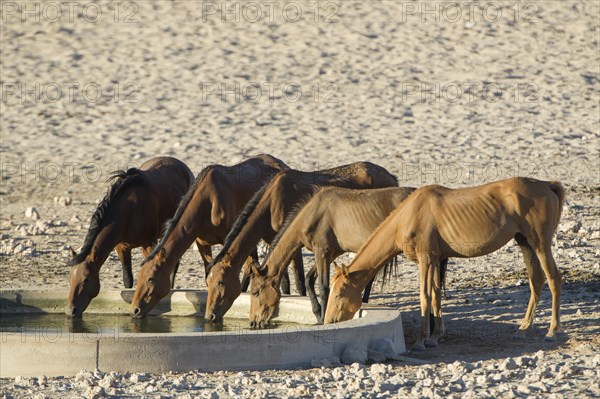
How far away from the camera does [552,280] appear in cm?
1156

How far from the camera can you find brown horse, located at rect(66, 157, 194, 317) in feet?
41.5

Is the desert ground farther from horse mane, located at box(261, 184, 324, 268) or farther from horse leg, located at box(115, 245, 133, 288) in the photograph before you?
horse mane, located at box(261, 184, 324, 268)

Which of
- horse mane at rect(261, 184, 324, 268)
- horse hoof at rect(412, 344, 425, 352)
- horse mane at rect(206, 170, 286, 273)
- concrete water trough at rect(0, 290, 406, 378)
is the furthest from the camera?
horse mane at rect(206, 170, 286, 273)

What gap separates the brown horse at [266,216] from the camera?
12.0 metres

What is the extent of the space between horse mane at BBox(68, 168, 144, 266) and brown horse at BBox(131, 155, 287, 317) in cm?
69

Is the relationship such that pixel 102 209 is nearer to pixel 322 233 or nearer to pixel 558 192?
pixel 322 233

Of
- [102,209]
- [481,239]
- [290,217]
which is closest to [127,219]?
[102,209]

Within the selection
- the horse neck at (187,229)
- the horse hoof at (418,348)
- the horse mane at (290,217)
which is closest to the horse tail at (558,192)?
the horse hoof at (418,348)

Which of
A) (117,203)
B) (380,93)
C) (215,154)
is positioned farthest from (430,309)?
(380,93)

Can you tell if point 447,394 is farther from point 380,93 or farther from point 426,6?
point 426,6

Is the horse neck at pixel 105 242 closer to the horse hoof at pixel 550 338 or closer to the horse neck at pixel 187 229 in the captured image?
the horse neck at pixel 187 229

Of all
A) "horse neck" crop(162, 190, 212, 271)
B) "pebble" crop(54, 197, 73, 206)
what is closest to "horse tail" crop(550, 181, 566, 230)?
"horse neck" crop(162, 190, 212, 271)

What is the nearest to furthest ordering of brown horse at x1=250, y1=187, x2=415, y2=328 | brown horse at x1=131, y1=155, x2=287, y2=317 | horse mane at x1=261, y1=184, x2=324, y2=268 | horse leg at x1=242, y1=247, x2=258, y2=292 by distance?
1. brown horse at x1=250, y1=187, x2=415, y2=328
2. horse mane at x1=261, y1=184, x2=324, y2=268
3. brown horse at x1=131, y1=155, x2=287, y2=317
4. horse leg at x1=242, y1=247, x2=258, y2=292

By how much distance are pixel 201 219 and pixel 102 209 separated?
40.1 inches
